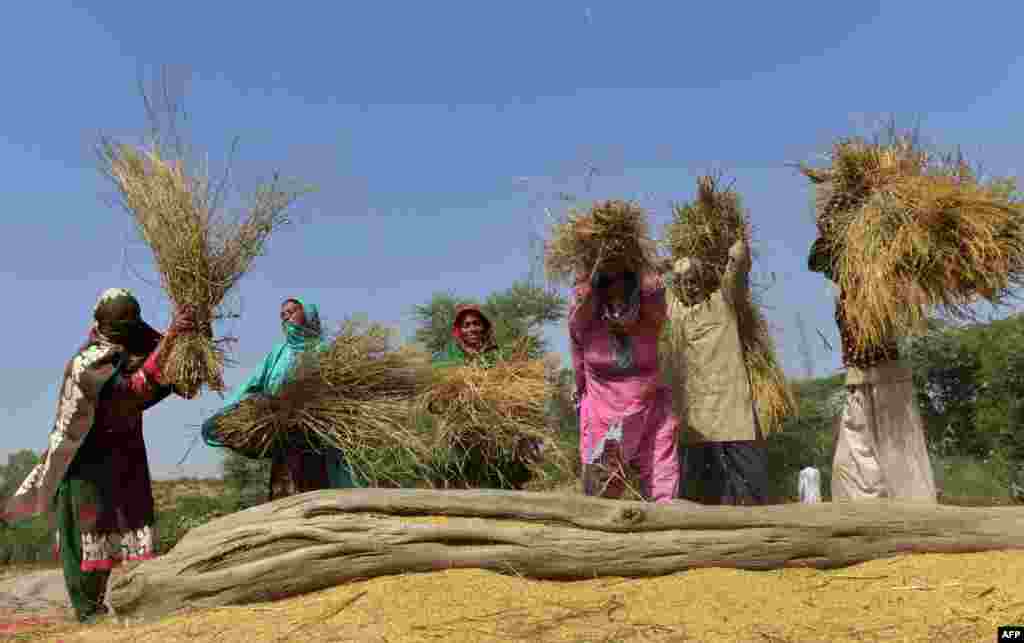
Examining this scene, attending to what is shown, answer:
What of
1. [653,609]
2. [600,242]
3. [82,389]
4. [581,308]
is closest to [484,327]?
[581,308]

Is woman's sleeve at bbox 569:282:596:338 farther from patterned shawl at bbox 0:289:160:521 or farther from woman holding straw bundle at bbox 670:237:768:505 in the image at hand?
patterned shawl at bbox 0:289:160:521

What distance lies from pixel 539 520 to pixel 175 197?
2536mm

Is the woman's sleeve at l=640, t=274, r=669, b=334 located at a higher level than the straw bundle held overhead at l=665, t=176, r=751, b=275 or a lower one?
lower

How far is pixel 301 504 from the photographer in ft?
11.4

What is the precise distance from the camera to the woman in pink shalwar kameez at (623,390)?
4.02m

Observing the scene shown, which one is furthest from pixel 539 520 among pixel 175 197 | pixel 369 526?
pixel 175 197

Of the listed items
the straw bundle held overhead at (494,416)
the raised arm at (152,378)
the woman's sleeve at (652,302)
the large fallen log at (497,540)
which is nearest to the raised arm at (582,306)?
the woman's sleeve at (652,302)

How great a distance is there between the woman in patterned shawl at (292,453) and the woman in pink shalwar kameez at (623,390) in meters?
1.43

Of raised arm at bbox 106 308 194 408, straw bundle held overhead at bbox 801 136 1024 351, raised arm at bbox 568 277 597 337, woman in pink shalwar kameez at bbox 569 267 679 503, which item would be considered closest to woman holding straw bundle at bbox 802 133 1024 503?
straw bundle held overhead at bbox 801 136 1024 351

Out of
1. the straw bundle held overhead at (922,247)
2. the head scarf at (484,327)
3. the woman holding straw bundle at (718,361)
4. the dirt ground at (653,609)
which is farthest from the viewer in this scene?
the head scarf at (484,327)

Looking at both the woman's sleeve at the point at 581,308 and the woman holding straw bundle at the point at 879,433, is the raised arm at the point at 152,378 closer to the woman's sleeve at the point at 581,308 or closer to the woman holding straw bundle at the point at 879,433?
the woman's sleeve at the point at 581,308

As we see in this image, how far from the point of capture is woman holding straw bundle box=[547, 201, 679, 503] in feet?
13.0

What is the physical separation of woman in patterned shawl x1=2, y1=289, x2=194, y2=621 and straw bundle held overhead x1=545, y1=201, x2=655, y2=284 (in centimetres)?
195

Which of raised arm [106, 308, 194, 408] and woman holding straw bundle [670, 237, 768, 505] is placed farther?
woman holding straw bundle [670, 237, 768, 505]
